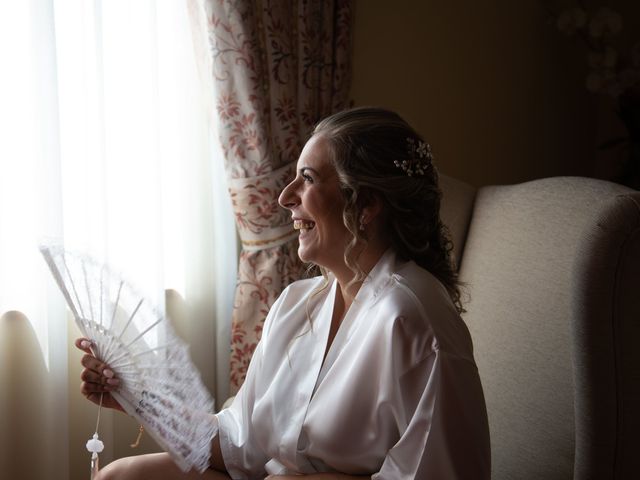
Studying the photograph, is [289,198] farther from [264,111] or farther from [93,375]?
[264,111]

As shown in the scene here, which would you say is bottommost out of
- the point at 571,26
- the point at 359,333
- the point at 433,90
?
the point at 359,333

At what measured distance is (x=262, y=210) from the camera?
2.34 meters

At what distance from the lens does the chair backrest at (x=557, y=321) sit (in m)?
1.38

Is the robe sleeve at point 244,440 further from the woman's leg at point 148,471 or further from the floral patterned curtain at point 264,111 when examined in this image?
the floral patterned curtain at point 264,111

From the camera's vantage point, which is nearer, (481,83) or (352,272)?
(352,272)

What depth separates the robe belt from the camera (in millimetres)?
2318

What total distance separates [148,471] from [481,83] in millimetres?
2184

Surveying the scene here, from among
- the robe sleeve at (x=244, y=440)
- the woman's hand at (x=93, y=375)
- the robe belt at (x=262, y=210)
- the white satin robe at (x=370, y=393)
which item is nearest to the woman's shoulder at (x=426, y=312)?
the white satin robe at (x=370, y=393)

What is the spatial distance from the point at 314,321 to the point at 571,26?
6.32 ft

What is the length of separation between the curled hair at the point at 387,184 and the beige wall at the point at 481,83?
1.33m

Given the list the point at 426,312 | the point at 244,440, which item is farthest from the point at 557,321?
the point at 244,440

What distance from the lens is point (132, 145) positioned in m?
2.18

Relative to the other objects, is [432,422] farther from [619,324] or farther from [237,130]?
[237,130]

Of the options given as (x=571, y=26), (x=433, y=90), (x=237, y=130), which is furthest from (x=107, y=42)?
(x=571, y=26)
